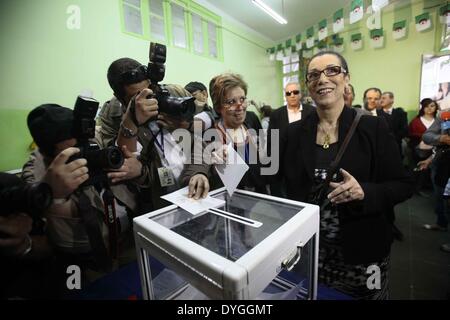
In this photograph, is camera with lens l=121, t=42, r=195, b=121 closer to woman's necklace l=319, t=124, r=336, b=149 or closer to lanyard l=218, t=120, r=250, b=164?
lanyard l=218, t=120, r=250, b=164

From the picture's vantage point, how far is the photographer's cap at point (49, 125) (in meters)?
0.63

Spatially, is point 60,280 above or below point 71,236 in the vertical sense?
below

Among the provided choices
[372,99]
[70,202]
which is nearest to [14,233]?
[70,202]

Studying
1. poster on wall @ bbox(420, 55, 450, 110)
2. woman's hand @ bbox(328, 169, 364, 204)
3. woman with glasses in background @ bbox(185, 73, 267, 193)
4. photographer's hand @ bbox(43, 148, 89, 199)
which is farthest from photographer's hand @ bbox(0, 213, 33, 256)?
poster on wall @ bbox(420, 55, 450, 110)

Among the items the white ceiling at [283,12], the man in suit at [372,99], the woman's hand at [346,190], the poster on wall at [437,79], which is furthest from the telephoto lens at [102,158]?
the poster on wall at [437,79]

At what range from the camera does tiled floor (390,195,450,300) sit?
Answer: 5.32 ft

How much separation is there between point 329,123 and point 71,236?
1151 millimetres

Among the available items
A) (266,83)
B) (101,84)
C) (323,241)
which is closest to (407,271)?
(323,241)

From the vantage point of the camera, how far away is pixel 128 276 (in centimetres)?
83

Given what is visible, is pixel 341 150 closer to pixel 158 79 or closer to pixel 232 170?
pixel 232 170

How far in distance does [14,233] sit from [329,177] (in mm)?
1051

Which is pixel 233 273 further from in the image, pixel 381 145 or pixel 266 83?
pixel 266 83

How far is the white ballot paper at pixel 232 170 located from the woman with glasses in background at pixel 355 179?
0.35 metres

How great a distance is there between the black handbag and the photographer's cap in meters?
0.94
